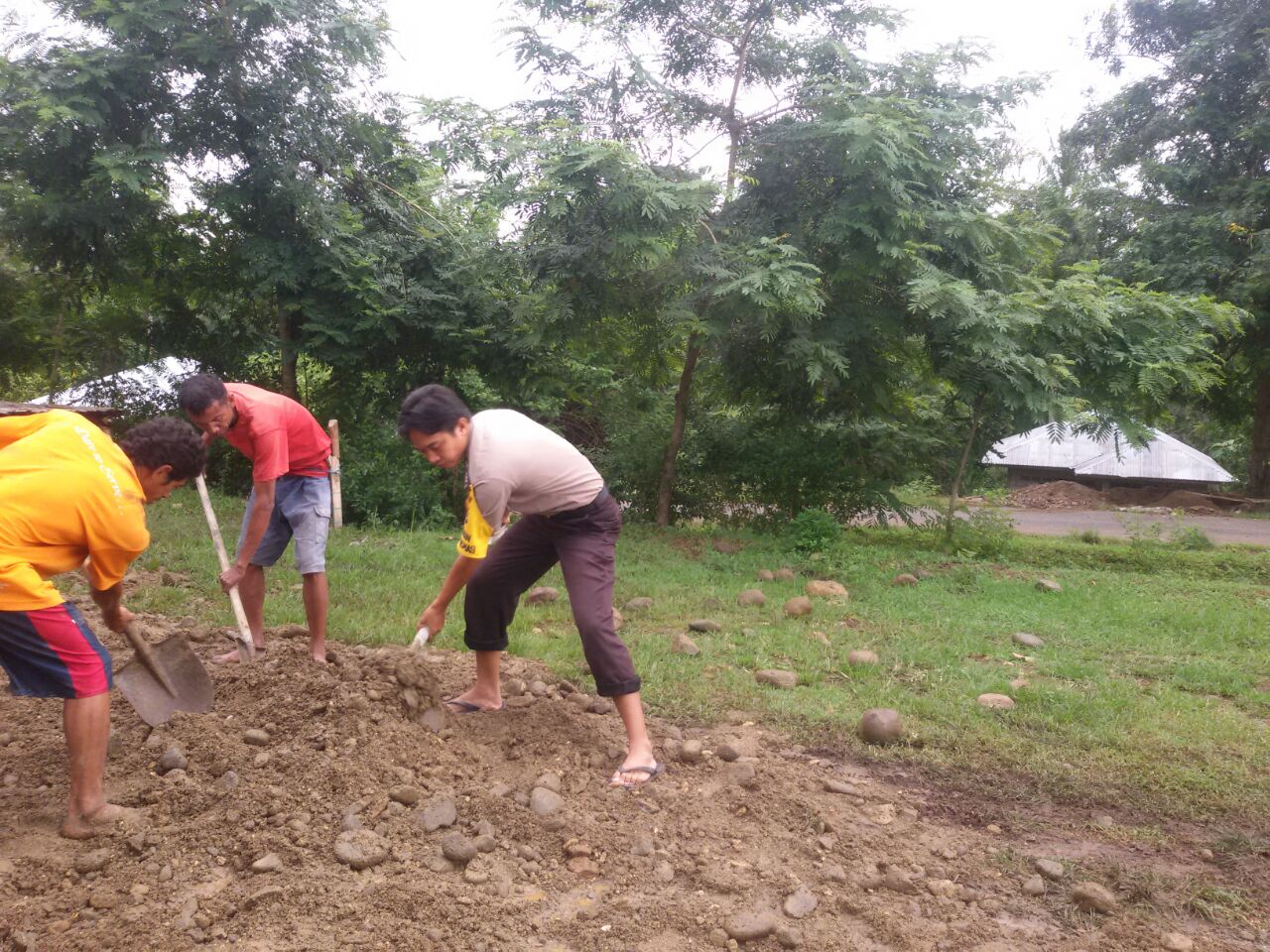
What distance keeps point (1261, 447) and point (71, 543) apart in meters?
→ 21.1

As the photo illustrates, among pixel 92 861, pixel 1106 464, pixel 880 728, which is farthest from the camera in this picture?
pixel 1106 464

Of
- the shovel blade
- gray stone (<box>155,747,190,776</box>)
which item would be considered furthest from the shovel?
gray stone (<box>155,747,190,776</box>)

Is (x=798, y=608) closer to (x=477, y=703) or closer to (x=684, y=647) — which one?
(x=684, y=647)

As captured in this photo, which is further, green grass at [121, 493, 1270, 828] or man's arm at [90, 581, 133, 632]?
green grass at [121, 493, 1270, 828]

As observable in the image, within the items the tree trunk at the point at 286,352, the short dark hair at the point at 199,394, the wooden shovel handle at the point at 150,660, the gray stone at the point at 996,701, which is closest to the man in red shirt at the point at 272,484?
the short dark hair at the point at 199,394

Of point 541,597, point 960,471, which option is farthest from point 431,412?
point 960,471

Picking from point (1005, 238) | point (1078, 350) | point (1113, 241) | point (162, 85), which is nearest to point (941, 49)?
point (1005, 238)

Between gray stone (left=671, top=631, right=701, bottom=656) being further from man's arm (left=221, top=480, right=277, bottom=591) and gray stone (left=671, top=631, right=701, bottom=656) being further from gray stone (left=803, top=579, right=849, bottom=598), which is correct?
man's arm (left=221, top=480, right=277, bottom=591)

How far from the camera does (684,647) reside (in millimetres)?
5660

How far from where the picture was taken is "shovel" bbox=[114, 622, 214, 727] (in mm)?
3752

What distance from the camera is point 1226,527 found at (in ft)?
48.7

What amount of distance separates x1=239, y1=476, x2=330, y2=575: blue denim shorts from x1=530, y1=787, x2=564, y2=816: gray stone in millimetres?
1868

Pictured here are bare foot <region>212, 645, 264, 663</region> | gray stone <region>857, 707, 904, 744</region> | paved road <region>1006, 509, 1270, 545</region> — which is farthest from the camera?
paved road <region>1006, 509, 1270, 545</region>

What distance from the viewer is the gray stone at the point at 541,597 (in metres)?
6.62
